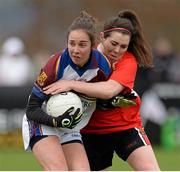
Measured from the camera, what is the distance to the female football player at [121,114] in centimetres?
903

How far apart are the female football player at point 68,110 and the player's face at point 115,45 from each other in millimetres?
225

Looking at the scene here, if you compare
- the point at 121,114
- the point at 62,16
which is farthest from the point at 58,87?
the point at 62,16

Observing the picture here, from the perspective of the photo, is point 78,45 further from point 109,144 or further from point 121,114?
point 109,144

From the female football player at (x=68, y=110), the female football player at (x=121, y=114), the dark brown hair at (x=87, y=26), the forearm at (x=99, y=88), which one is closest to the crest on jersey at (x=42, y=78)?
the female football player at (x=68, y=110)

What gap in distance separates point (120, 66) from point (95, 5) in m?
15.6

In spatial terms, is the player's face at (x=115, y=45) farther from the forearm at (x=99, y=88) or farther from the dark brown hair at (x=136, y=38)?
the forearm at (x=99, y=88)

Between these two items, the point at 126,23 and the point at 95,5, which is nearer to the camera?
the point at 126,23

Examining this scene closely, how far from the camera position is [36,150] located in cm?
873

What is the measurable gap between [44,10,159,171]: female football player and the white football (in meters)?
0.37

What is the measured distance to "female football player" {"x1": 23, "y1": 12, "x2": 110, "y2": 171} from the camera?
8.55m

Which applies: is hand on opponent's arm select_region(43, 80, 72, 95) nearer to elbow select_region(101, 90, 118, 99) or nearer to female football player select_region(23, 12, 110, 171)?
female football player select_region(23, 12, 110, 171)

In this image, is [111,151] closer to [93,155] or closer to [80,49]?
[93,155]

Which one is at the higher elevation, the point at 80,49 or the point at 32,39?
the point at 80,49

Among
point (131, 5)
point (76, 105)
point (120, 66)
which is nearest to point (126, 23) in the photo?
point (120, 66)
